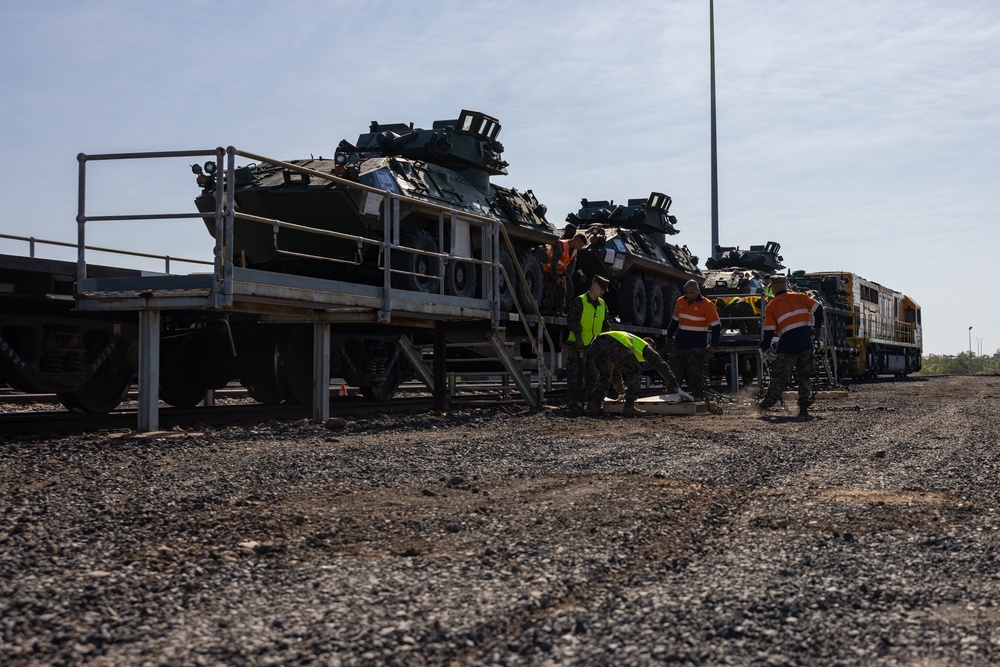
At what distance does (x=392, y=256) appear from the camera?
12461 mm

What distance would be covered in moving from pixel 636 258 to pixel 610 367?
23.0 feet

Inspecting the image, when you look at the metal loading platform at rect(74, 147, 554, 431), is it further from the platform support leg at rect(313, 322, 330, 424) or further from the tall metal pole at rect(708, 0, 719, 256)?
the tall metal pole at rect(708, 0, 719, 256)

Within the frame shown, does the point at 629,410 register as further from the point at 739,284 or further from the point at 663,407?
the point at 739,284

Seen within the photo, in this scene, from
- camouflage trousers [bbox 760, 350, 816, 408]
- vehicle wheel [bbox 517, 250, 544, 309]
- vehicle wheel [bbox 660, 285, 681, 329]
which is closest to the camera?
camouflage trousers [bbox 760, 350, 816, 408]

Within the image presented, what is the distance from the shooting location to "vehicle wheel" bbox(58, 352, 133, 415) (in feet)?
35.0

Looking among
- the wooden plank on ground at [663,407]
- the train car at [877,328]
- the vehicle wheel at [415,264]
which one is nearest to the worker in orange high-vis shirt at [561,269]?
the vehicle wheel at [415,264]

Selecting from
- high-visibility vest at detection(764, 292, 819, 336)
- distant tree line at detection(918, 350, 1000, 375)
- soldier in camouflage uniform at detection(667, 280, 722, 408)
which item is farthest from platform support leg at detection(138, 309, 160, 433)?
distant tree line at detection(918, 350, 1000, 375)


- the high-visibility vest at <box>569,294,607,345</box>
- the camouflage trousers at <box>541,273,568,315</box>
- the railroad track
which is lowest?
the railroad track

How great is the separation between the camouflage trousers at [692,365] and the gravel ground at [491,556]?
5895 mm

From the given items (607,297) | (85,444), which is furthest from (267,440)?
(607,297)

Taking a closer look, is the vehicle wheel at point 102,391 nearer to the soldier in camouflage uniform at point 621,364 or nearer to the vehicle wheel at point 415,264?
the vehicle wheel at point 415,264

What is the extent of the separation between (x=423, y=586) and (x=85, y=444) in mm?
4915

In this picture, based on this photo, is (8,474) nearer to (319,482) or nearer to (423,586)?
(319,482)

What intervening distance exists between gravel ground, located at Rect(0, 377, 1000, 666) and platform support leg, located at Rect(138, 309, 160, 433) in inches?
39.1
